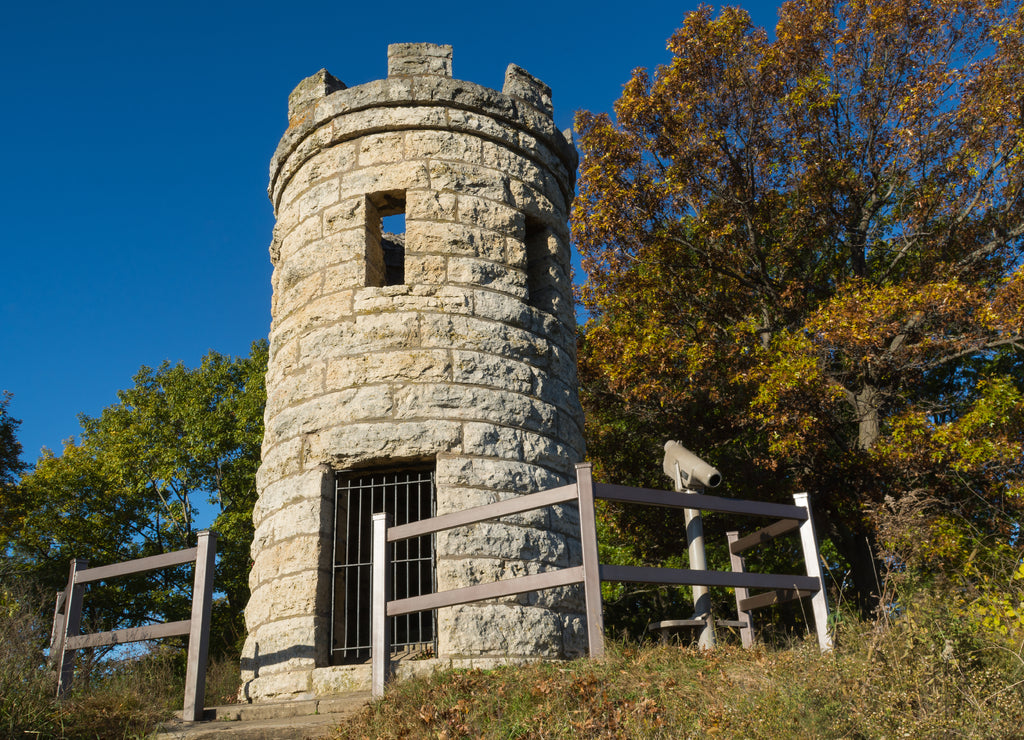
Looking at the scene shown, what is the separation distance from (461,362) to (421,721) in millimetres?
3303

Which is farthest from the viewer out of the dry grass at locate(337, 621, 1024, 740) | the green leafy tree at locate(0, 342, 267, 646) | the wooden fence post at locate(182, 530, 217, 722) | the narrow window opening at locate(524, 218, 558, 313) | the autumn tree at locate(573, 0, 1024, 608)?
the green leafy tree at locate(0, 342, 267, 646)

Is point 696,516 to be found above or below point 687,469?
below

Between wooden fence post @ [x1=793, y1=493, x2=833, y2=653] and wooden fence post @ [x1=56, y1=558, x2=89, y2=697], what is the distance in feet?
16.1

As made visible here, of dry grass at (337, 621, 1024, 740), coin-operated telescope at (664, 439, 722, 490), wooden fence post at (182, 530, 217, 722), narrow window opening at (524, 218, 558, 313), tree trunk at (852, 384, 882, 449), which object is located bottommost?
dry grass at (337, 621, 1024, 740)

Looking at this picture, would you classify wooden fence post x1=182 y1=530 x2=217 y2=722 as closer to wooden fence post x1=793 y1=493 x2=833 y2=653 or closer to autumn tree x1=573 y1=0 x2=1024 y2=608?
wooden fence post x1=793 y1=493 x2=833 y2=653

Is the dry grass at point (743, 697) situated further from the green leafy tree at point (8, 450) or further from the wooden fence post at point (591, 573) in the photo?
the green leafy tree at point (8, 450)

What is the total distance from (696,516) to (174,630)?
3.68 m

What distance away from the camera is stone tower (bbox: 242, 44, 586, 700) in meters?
6.56

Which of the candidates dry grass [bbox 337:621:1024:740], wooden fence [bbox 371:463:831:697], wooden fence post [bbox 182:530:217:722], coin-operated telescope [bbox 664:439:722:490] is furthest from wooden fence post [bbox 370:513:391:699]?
coin-operated telescope [bbox 664:439:722:490]

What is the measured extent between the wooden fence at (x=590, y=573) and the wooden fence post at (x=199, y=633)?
3.66ft

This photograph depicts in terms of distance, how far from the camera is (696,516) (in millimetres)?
→ 6195

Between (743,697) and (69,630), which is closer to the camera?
(743,697)

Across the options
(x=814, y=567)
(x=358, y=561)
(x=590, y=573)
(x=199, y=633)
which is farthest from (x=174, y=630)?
(x=814, y=567)

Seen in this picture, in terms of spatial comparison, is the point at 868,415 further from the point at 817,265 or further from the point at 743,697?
the point at 743,697
